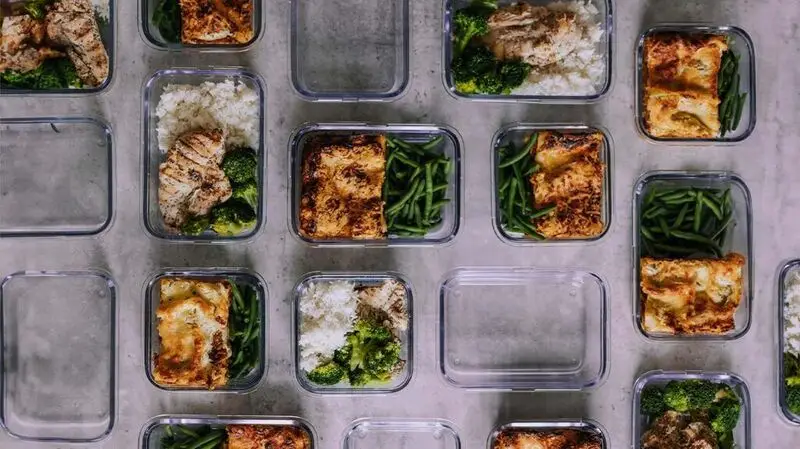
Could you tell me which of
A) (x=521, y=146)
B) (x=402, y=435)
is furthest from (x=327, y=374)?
(x=521, y=146)

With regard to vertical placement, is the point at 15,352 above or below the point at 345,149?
below

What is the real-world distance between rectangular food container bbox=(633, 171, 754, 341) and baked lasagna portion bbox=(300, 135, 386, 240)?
6.64ft

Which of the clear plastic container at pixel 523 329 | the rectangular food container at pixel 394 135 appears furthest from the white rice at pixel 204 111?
the clear plastic container at pixel 523 329

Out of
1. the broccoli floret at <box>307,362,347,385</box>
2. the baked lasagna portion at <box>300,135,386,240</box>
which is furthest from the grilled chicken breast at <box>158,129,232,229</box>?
the broccoli floret at <box>307,362,347,385</box>

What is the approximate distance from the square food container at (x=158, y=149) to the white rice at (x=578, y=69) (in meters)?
2.05

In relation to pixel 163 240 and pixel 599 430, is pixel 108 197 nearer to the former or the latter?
pixel 163 240

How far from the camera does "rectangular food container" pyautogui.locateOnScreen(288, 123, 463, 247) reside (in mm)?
5445

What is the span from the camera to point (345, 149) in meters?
5.22

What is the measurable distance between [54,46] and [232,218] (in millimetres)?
2005

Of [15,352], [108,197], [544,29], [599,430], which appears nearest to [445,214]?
[544,29]

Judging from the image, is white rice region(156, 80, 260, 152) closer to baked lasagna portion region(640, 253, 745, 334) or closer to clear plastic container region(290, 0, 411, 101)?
clear plastic container region(290, 0, 411, 101)

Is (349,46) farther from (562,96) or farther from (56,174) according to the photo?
(56,174)

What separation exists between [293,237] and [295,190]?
1.24ft

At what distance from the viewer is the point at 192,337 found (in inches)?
205
